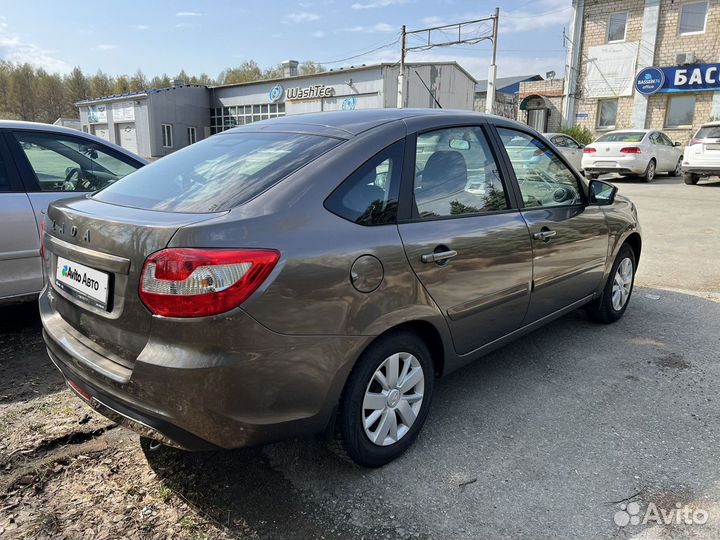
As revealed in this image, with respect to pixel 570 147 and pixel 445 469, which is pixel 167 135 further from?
pixel 445 469

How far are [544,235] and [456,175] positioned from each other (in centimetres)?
77

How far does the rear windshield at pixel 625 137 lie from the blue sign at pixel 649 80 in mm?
9068

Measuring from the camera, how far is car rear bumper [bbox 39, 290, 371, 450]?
6.43 feet

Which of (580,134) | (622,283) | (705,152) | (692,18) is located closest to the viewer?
(622,283)

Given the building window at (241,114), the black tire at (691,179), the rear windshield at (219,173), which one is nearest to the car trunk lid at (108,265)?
the rear windshield at (219,173)

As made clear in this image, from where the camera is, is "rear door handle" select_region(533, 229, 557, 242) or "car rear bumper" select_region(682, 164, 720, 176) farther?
"car rear bumper" select_region(682, 164, 720, 176)

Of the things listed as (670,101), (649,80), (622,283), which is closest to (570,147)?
(649,80)

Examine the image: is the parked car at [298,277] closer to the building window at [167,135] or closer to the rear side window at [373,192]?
the rear side window at [373,192]

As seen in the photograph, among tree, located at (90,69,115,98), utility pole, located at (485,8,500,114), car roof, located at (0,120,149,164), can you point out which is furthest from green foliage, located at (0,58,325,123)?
car roof, located at (0,120,149,164)

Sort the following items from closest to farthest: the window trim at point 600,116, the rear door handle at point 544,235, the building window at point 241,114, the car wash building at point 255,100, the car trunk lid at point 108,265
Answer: the car trunk lid at point 108,265
the rear door handle at point 544,235
the window trim at point 600,116
the car wash building at point 255,100
the building window at point 241,114

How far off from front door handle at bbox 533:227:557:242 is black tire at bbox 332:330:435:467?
1.10 m

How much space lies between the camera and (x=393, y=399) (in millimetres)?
2586

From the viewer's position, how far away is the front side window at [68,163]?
4156 millimetres

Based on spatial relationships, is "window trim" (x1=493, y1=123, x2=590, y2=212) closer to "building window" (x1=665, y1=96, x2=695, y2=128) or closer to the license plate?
the license plate
